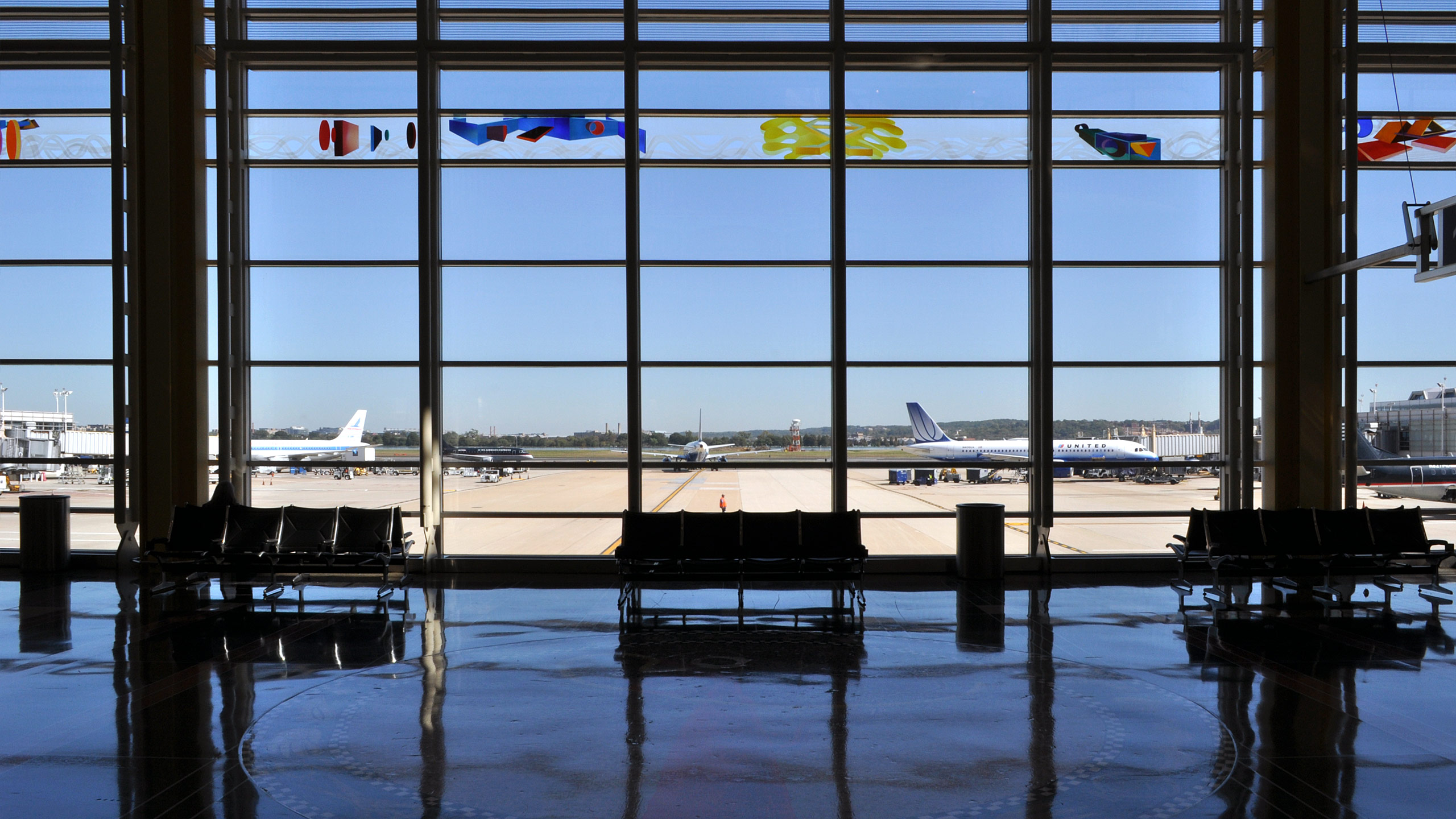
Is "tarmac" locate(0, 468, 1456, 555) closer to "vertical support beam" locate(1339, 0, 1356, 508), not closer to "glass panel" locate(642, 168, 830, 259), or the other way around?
"vertical support beam" locate(1339, 0, 1356, 508)

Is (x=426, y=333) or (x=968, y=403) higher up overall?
(x=426, y=333)

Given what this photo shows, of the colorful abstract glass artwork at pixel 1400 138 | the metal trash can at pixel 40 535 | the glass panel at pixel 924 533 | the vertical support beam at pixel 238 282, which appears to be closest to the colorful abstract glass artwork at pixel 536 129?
the vertical support beam at pixel 238 282

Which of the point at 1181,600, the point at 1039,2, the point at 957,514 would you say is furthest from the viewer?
the point at 1039,2

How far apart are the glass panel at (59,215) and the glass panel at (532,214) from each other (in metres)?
4.30

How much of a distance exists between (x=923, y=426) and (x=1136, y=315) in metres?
2.98

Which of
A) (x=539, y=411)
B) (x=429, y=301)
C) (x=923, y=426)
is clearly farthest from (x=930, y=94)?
(x=429, y=301)

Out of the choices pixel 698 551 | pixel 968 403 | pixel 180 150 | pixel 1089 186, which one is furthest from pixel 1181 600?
pixel 180 150

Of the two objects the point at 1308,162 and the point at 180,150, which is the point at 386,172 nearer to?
the point at 180,150

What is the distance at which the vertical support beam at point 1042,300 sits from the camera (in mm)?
11266

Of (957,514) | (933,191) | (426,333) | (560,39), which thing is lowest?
(957,514)

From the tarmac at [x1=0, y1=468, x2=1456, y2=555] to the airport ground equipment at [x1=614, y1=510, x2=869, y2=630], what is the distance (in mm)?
2001

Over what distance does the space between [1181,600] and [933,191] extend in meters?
5.63

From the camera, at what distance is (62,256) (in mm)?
11625

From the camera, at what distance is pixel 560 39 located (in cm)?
1159
